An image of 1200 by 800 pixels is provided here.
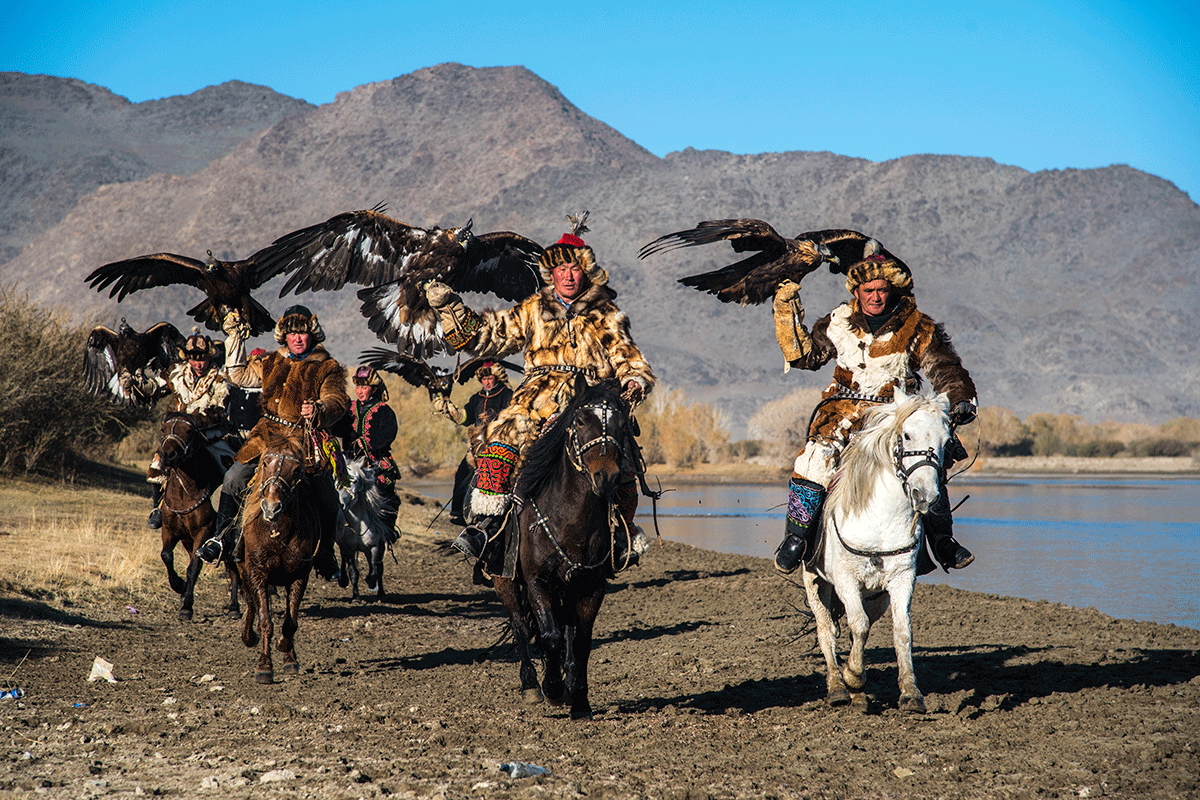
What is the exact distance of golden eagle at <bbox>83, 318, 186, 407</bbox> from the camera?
1172 cm

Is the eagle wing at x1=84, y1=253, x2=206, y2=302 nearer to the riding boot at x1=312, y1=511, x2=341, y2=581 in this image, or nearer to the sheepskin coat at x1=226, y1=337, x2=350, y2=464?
the sheepskin coat at x1=226, y1=337, x2=350, y2=464

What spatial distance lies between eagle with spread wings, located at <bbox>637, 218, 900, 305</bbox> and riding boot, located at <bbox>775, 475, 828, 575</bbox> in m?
1.40

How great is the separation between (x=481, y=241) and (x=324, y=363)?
1.51m

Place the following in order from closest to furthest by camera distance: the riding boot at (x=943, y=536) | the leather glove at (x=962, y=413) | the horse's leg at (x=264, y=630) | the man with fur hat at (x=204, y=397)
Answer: the riding boot at (x=943, y=536) < the leather glove at (x=962, y=413) < the horse's leg at (x=264, y=630) < the man with fur hat at (x=204, y=397)

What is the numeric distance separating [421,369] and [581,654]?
8.86m

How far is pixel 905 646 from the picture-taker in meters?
5.98

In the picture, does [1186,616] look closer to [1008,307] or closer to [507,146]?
[1008,307]

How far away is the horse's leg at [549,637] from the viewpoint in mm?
6078

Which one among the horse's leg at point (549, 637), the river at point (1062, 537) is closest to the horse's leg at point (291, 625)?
the horse's leg at point (549, 637)

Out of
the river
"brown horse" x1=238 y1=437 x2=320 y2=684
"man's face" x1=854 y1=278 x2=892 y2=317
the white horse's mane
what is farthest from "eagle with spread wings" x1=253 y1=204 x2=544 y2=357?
the white horse's mane

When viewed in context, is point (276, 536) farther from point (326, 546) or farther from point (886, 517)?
point (886, 517)

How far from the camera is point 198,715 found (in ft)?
20.2

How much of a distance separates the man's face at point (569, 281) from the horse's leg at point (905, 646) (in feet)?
8.88

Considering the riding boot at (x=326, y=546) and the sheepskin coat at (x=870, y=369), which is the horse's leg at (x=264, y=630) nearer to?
the riding boot at (x=326, y=546)
